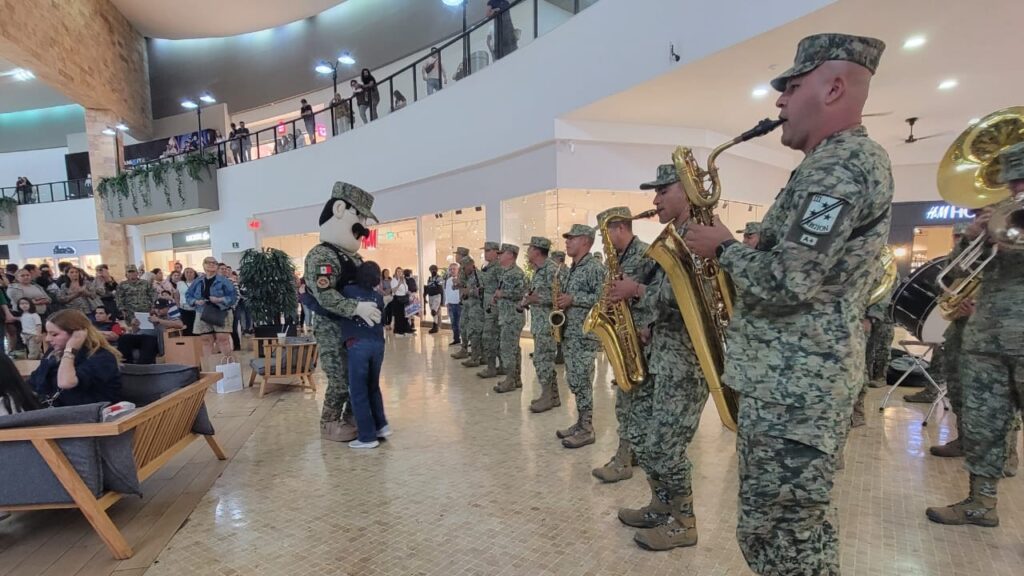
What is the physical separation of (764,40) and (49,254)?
89.0ft

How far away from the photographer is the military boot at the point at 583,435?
4.02 meters

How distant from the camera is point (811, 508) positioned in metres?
1.51

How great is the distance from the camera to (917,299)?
175 inches

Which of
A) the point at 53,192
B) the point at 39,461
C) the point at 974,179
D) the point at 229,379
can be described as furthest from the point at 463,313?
the point at 53,192

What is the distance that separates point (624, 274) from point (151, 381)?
3604 millimetres

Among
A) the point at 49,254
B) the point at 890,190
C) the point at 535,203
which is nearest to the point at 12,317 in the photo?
the point at 535,203

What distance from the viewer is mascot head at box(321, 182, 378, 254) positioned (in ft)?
14.0

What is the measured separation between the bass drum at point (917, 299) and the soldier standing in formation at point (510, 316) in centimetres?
410

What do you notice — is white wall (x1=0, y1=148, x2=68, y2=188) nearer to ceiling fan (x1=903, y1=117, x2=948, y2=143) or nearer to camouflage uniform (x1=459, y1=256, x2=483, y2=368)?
camouflage uniform (x1=459, y1=256, x2=483, y2=368)

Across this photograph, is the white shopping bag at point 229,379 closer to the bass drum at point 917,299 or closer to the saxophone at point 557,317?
the saxophone at point 557,317

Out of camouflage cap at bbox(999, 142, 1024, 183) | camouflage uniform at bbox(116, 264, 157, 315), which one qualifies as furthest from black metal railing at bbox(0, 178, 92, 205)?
camouflage cap at bbox(999, 142, 1024, 183)

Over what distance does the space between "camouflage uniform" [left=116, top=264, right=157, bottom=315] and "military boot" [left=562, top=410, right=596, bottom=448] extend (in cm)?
817

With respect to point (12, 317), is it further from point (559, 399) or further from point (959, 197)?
point (959, 197)

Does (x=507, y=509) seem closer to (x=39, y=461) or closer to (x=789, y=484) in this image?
(x=789, y=484)
